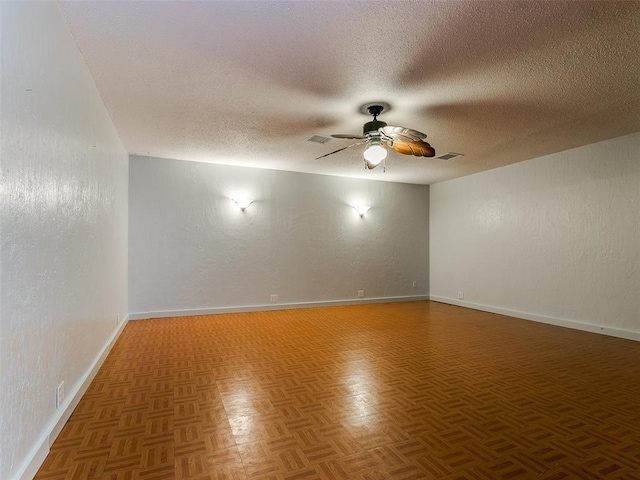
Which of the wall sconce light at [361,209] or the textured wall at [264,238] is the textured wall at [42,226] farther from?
the wall sconce light at [361,209]

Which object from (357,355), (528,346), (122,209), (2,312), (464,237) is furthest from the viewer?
(464,237)

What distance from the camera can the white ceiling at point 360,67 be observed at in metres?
2.26

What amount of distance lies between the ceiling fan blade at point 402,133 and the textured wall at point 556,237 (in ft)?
11.5

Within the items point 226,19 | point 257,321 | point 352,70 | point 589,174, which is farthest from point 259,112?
point 589,174

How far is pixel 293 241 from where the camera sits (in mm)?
6965

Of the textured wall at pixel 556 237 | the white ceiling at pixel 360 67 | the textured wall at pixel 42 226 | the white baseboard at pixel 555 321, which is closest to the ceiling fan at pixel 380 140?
the white ceiling at pixel 360 67

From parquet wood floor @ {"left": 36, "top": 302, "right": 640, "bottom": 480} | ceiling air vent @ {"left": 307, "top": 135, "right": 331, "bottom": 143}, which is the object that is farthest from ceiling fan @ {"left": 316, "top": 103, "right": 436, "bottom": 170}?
parquet wood floor @ {"left": 36, "top": 302, "right": 640, "bottom": 480}

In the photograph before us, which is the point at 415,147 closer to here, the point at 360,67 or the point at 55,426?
the point at 360,67

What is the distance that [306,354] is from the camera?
3.95 meters

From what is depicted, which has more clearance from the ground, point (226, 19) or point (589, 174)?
point (226, 19)

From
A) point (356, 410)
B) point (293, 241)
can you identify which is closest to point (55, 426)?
point (356, 410)

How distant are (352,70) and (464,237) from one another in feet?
18.0

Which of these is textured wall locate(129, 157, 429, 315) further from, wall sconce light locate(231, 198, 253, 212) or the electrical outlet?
the electrical outlet

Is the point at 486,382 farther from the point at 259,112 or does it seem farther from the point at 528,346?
the point at 259,112
